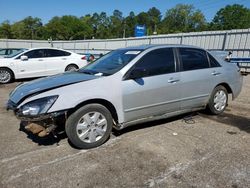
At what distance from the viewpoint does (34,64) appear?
10195mm

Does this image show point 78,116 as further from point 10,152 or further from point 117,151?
point 10,152

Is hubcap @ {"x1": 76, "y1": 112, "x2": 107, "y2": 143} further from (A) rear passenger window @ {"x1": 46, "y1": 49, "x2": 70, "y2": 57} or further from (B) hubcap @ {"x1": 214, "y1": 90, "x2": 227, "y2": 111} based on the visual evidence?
(A) rear passenger window @ {"x1": 46, "y1": 49, "x2": 70, "y2": 57}

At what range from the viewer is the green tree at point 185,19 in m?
84.2

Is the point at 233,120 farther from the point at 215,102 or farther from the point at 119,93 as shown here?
the point at 119,93

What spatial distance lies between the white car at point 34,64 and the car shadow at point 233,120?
23.7ft

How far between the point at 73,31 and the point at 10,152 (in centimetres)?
9801

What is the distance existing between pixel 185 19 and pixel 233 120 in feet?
286

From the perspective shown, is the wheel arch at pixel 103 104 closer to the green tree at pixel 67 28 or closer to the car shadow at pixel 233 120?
the car shadow at pixel 233 120

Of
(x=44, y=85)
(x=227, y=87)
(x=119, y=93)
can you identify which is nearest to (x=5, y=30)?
(x=44, y=85)

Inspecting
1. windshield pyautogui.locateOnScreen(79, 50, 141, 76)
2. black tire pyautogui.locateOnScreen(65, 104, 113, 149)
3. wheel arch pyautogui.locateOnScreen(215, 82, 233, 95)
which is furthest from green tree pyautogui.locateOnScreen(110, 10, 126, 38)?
black tire pyautogui.locateOnScreen(65, 104, 113, 149)

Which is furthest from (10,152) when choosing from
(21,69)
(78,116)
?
(21,69)

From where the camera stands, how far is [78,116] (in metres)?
3.63

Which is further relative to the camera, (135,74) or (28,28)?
(28,28)

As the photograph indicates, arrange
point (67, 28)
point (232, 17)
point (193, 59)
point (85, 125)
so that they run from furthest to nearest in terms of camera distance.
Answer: point (67, 28), point (232, 17), point (193, 59), point (85, 125)
